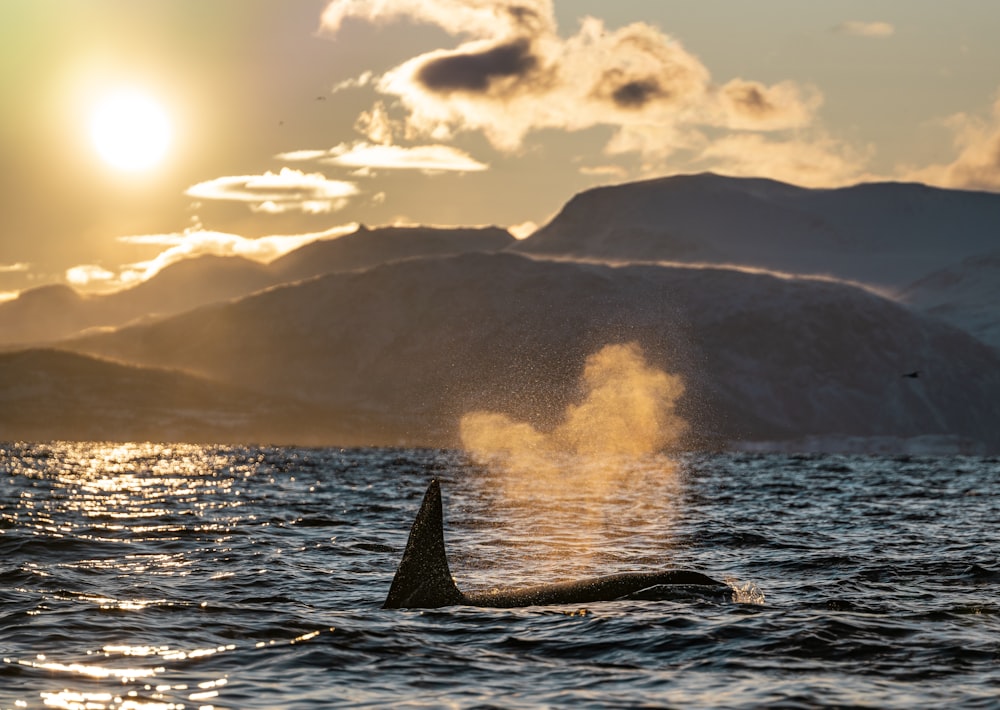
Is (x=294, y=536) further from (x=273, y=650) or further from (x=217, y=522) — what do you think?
(x=273, y=650)

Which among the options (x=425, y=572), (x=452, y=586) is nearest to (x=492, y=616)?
(x=452, y=586)

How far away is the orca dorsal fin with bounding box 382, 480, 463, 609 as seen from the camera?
68.9ft

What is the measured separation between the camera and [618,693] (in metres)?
14.6

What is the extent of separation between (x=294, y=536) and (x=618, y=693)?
2079cm

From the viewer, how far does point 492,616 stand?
65.0 ft

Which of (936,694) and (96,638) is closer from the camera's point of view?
(936,694)

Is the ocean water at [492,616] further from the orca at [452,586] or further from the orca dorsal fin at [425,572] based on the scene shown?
the orca dorsal fin at [425,572]

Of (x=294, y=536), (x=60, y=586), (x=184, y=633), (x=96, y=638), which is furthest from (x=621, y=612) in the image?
(x=294, y=536)

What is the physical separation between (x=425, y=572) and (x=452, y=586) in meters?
0.54

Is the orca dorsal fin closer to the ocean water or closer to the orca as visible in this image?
the orca

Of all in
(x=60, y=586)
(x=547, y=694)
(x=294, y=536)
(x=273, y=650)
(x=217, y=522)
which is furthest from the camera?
(x=217, y=522)

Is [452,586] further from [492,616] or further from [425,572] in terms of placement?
[492,616]

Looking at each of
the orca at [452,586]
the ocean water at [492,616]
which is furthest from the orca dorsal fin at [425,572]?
the ocean water at [492,616]

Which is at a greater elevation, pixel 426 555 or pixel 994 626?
pixel 426 555
